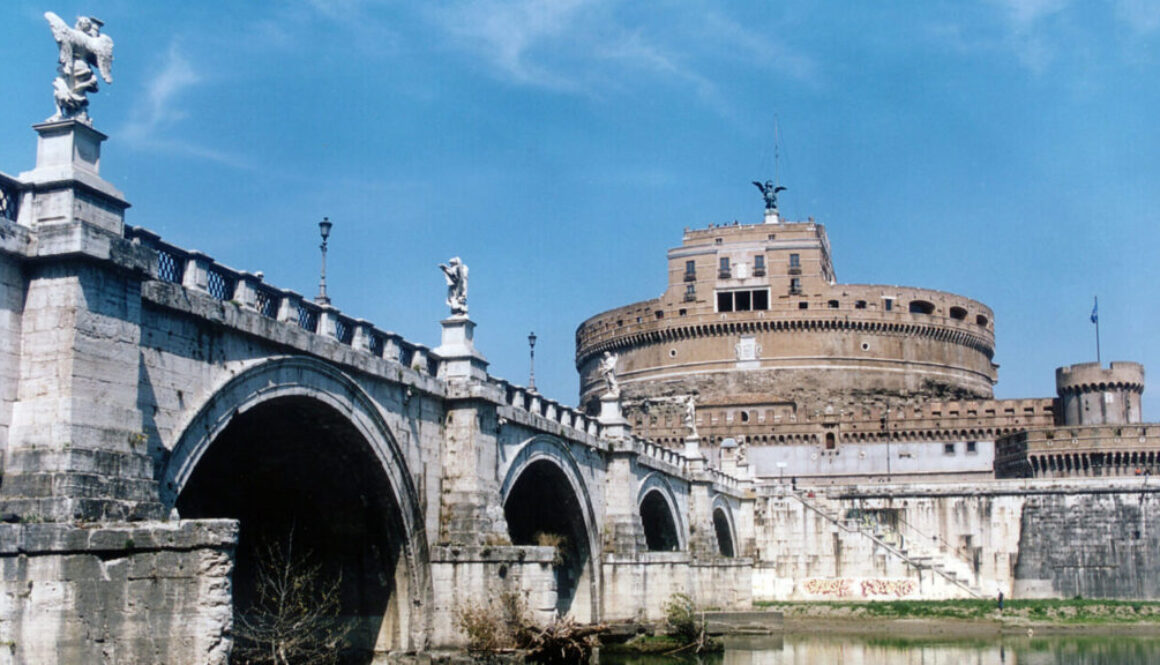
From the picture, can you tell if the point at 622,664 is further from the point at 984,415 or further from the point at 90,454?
the point at 984,415

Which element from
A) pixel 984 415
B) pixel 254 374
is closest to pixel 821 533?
pixel 984 415

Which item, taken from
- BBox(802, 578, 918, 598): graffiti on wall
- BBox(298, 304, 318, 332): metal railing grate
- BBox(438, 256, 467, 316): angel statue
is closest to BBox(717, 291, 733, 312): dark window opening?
BBox(802, 578, 918, 598): graffiti on wall

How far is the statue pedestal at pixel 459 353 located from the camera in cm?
2547

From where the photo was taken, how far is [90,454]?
1360 cm

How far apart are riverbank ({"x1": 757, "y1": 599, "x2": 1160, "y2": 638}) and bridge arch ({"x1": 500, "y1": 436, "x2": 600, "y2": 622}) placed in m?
14.4

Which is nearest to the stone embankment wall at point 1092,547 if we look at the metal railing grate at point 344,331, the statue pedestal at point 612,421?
the statue pedestal at point 612,421

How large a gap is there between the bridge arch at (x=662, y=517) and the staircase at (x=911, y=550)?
1357cm

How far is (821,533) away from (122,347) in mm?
48895

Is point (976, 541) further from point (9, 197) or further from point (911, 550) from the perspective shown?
point (9, 197)

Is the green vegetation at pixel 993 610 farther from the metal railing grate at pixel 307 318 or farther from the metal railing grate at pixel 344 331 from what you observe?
the metal railing grate at pixel 307 318

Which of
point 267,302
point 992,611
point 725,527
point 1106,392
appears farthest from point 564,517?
point 1106,392

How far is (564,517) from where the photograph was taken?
34.4 metres

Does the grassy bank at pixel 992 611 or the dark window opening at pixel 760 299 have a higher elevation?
the dark window opening at pixel 760 299

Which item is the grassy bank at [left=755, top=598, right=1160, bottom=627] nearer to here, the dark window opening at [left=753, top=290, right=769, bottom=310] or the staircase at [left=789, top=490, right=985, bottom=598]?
the staircase at [left=789, top=490, right=985, bottom=598]
